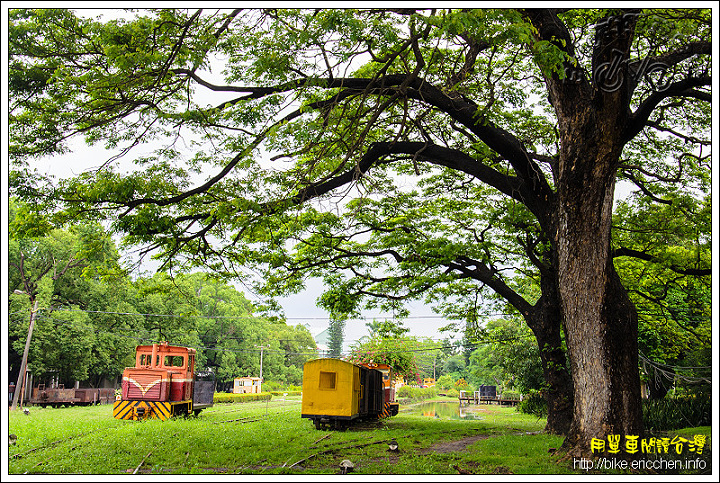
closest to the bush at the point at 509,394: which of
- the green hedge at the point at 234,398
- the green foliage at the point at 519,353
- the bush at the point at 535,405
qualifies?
the bush at the point at 535,405

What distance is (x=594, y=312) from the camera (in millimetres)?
8305

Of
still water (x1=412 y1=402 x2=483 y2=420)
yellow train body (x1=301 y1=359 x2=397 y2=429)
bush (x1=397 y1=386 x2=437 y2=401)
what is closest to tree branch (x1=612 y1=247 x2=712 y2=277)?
yellow train body (x1=301 y1=359 x2=397 y2=429)

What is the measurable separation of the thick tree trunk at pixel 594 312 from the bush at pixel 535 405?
17896 mm

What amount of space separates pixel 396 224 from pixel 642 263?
869 centimetres

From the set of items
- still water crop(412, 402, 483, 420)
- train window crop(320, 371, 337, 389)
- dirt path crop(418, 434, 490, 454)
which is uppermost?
train window crop(320, 371, 337, 389)

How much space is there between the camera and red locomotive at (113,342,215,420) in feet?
59.7

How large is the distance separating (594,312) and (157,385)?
1578 centimetres

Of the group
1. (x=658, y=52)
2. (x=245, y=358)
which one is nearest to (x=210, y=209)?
(x=658, y=52)

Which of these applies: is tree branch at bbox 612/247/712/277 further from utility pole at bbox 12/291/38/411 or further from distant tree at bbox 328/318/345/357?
distant tree at bbox 328/318/345/357

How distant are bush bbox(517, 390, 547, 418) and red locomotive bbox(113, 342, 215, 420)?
16.5 metres

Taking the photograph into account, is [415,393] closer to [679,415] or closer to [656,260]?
[679,415]

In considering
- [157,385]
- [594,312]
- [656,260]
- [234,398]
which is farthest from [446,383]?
[594,312]

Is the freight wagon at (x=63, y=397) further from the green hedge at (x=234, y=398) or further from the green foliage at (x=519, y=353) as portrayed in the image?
the green foliage at (x=519, y=353)

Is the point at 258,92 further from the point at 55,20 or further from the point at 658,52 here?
the point at 658,52
